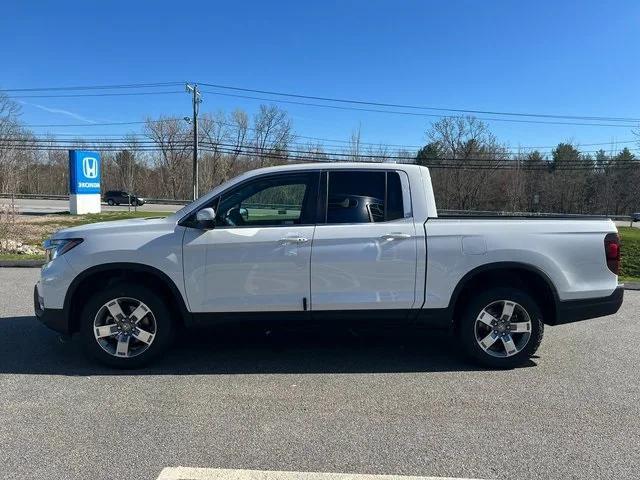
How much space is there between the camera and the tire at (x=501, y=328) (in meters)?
4.69

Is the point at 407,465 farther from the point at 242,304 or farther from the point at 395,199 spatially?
the point at 395,199

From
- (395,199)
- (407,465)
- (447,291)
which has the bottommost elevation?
(407,465)

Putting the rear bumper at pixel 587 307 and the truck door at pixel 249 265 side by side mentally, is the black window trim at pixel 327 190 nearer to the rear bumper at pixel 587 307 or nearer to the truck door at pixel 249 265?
the truck door at pixel 249 265

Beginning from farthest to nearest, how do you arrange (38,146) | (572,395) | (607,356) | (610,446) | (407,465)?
(38,146) → (607,356) → (572,395) → (610,446) → (407,465)

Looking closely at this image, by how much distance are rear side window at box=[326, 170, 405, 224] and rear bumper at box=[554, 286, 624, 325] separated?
178 cm

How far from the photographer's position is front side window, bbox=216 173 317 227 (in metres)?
4.65

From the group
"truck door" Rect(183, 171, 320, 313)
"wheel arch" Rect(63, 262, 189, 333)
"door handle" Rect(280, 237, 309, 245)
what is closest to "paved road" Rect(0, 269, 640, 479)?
"wheel arch" Rect(63, 262, 189, 333)

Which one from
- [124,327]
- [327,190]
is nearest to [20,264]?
[124,327]

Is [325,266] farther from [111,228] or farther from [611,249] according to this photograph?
[611,249]

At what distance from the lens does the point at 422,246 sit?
455 cm

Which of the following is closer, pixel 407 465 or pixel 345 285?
pixel 407 465

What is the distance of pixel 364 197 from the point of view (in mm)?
4723

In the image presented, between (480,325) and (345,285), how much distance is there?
1356 mm

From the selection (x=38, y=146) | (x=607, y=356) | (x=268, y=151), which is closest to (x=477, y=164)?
(x=268, y=151)
